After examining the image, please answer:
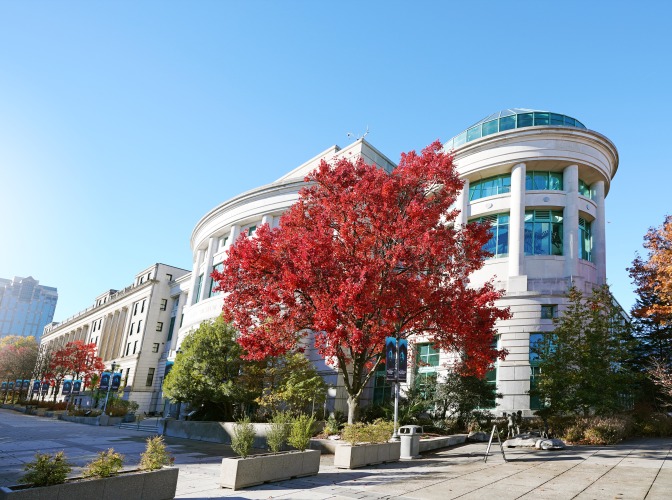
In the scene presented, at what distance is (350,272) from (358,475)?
6399 millimetres

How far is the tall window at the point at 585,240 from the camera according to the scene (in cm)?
3155

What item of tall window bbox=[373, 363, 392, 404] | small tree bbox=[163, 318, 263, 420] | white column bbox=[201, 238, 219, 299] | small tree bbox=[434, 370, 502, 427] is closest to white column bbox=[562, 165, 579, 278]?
small tree bbox=[434, 370, 502, 427]

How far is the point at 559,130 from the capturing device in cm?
3150

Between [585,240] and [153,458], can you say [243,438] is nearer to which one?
[153,458]

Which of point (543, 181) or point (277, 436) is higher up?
point (543, 181)

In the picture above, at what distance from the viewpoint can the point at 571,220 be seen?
30578mm

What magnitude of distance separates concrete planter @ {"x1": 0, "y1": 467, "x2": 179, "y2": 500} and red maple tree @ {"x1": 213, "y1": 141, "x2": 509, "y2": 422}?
24.4 ft

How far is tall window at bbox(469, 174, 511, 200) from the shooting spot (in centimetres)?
3294

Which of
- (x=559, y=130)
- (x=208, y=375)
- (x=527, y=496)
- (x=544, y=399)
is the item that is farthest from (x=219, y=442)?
(x=559, y=130)

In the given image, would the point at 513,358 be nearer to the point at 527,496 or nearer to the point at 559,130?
the point at 559,130

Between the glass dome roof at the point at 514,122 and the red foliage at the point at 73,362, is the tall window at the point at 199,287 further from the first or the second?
the glass dome roof at the point at 514,122

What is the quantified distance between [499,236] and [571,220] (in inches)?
173

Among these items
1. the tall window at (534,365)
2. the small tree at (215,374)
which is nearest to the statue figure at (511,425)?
the tall window at (534,365)

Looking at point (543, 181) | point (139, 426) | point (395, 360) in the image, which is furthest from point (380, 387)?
point (139, 426)
